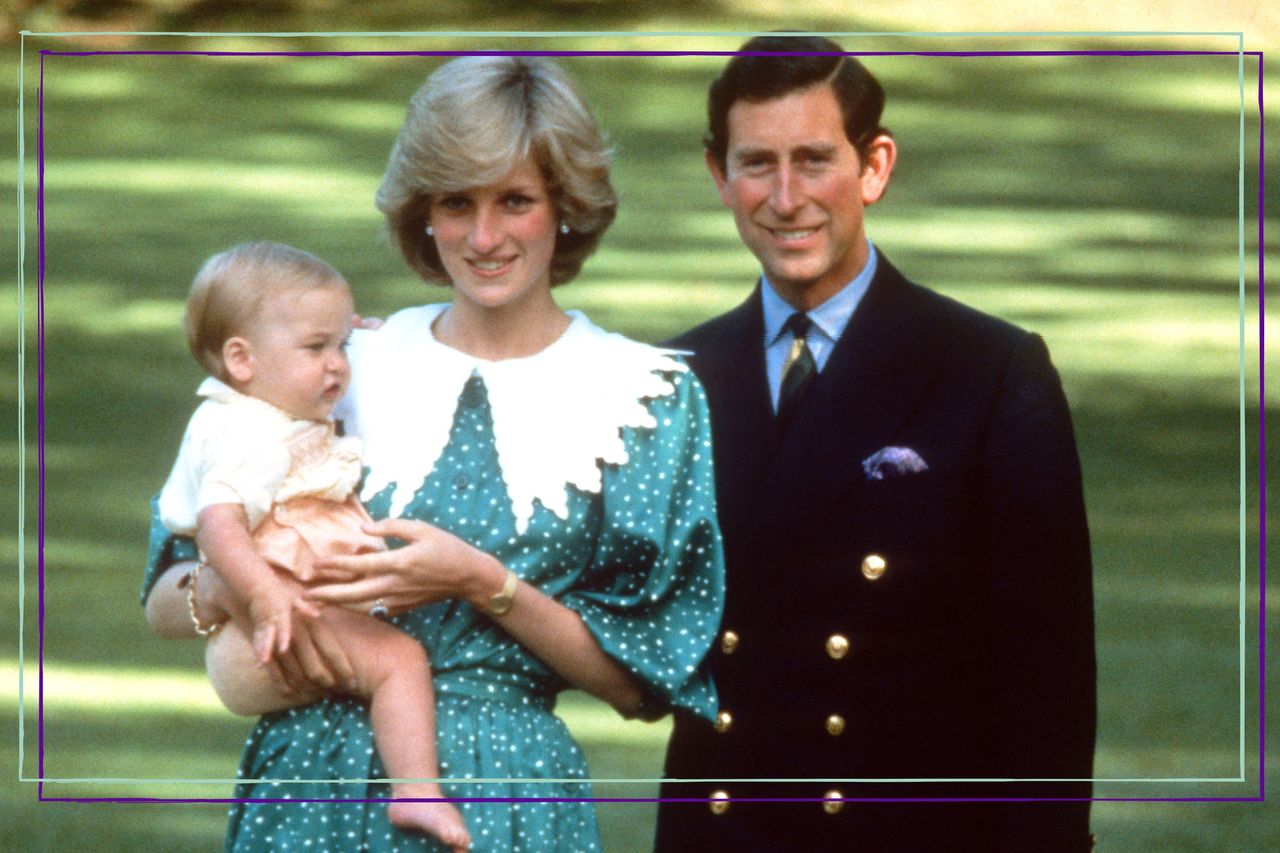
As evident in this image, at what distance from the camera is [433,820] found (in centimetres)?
247

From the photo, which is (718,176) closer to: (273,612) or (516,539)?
(516,539)

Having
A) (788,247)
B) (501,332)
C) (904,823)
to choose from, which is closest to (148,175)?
(501,332)

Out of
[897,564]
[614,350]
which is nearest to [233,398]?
[614,350]

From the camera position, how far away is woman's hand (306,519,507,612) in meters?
2.43

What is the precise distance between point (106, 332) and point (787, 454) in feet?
3.09

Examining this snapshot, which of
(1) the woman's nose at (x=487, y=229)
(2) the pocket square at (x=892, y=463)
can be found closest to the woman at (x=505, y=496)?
(1) the woman's nose at (x=487, y=229)

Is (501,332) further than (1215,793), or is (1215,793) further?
(1215,793)

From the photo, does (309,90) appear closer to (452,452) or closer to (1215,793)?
(452,452)

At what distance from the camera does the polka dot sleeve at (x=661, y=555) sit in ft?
8.16

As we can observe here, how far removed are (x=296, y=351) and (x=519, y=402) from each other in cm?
26

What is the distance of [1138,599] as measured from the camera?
294 centimetres

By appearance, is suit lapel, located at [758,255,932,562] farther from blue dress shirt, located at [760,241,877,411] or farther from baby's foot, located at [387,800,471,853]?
baby's foot, located at [387,800,471,853]

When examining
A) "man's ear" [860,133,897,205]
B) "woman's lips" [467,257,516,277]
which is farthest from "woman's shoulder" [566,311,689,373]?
"man's ear" [860,133,897,205]

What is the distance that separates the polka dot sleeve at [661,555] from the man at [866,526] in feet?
0.26
